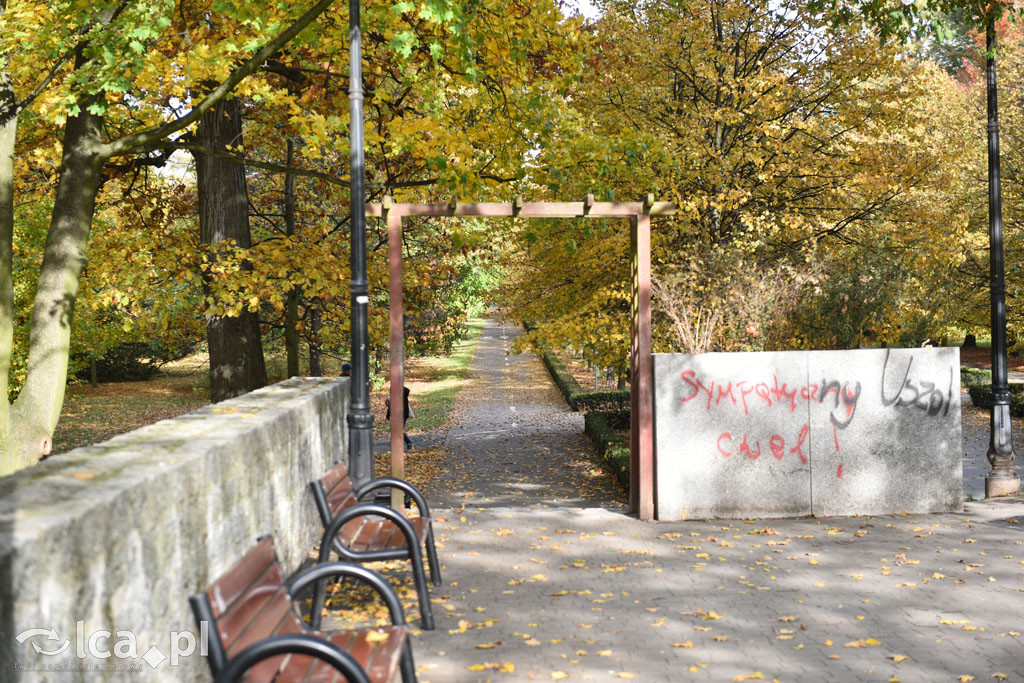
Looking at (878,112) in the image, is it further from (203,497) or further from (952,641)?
(203,497)

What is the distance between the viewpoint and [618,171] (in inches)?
533

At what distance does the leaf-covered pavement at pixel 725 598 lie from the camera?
516cm

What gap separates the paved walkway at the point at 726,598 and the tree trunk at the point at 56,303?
4757mm

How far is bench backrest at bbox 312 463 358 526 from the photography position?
577 cm

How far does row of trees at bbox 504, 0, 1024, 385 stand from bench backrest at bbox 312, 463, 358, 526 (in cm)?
654

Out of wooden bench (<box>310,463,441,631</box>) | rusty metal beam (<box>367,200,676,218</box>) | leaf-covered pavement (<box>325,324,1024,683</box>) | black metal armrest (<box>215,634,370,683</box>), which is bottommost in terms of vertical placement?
leaf-covered pavement (<box>325,324,1024,683</box>)

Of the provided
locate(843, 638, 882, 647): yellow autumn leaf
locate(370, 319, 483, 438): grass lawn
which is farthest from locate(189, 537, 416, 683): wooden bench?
locate(370, 319, 483, 438): grass lawn

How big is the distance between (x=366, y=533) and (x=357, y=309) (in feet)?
7.73

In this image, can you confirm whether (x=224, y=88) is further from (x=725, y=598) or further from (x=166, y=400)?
(x=166, y=400)

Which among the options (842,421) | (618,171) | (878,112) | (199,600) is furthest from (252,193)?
(199,600)

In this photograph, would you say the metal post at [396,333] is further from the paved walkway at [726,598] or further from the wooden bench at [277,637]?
the wooden bench at [277,637]

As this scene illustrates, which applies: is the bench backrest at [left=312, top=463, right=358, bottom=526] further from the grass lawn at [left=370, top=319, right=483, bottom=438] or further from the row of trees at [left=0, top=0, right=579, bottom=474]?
the grass lawn at [left=370, top=319, right=483, bottom=438]

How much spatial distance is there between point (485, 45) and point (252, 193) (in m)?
9.61

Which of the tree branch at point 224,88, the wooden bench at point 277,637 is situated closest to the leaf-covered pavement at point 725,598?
the wooden bench at point 277,637
